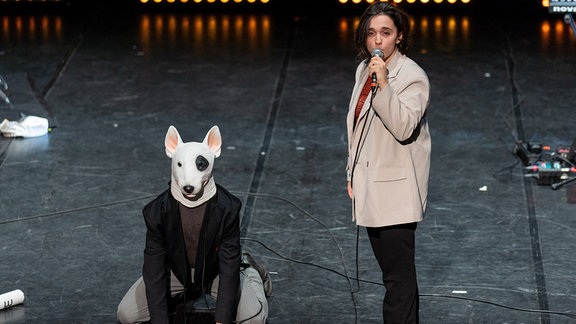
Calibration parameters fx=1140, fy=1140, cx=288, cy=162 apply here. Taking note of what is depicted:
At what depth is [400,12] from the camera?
3965 millimetres

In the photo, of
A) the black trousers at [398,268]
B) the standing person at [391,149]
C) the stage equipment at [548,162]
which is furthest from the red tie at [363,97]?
the stage equipment at [548,162]

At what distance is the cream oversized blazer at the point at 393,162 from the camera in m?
3.95

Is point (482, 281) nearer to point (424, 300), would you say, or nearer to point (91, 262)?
point (424, 300)

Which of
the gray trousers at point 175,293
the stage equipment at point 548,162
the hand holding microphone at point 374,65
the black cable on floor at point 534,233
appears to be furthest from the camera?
the stage equipment at point 548,162

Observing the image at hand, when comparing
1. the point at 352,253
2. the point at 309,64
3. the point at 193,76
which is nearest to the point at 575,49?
the point at 309,64

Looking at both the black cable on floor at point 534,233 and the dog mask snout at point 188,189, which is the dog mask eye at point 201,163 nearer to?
the dog mask snout at point 188,189

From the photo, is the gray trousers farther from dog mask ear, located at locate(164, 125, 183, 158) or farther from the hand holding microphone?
the hand holding microphone

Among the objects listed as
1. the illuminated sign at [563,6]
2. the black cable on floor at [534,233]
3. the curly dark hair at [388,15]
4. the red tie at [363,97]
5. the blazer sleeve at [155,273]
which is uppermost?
the curly dark hair at [388,15]

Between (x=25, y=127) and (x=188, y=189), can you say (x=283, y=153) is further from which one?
(x=188, y=189)

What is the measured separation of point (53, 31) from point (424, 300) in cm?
478

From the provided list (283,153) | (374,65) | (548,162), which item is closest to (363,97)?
(374,65)

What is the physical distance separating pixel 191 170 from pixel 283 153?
245 centimetres

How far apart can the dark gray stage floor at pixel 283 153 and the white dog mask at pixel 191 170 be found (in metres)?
0.78

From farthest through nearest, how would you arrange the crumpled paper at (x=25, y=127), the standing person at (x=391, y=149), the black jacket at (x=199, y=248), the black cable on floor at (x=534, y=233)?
1. the crumpled paper at (x=25, y=127)
2. the black cable on floor at (x=534, y=233)
3. the black jacket at (x=199, y=248)
4. the standing person at (x=391, y=149)
